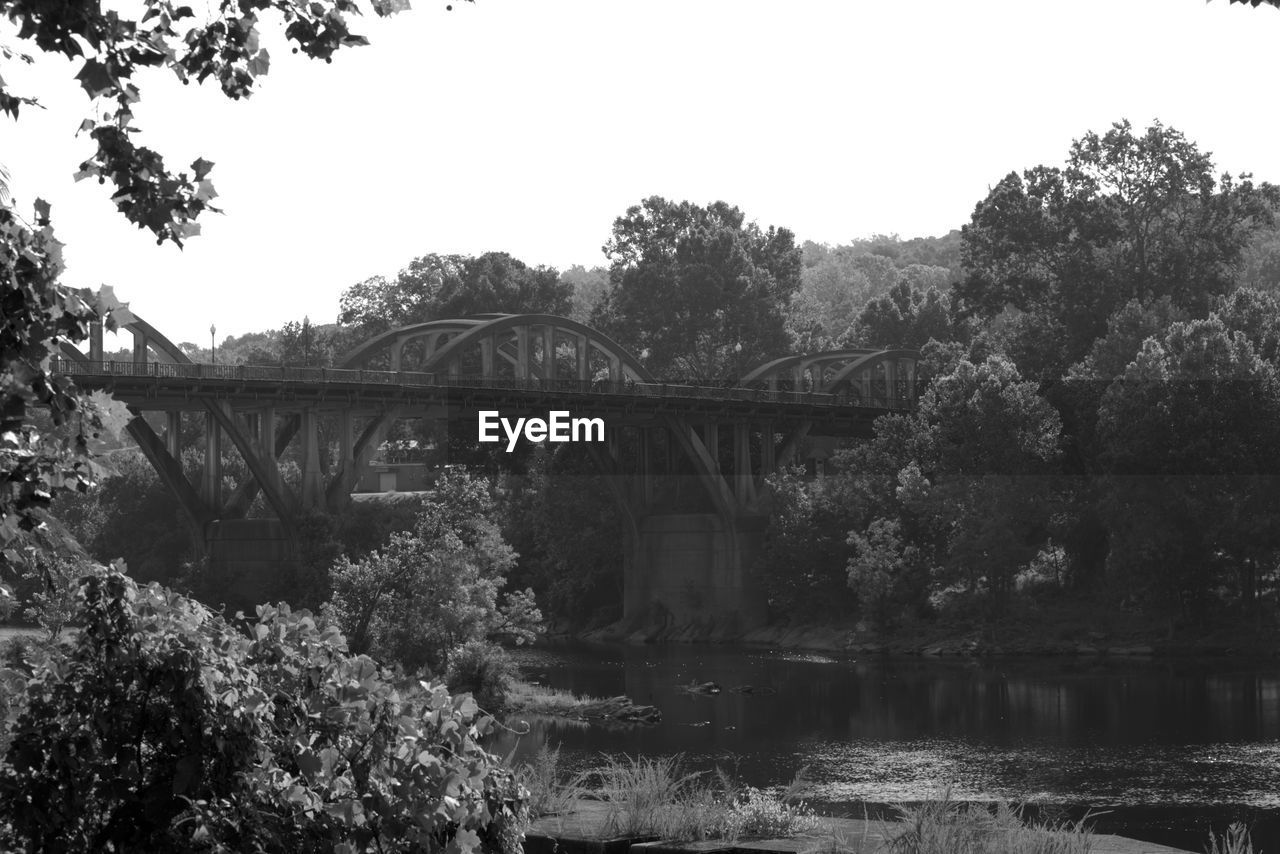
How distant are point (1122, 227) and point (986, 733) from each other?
152 ft

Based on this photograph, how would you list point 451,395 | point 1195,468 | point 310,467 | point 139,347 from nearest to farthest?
point 1195,468 < point 310,467 < point 139,347 < point 451,395

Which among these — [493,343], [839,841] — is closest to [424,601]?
[839,841]

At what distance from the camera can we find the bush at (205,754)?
275 inches

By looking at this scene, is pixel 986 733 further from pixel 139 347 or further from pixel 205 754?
pixel 139 347

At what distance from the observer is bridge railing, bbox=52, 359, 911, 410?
64375mm

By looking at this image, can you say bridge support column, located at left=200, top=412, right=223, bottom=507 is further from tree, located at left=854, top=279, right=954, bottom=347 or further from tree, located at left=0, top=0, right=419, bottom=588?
tree, located at left=0, top=0, right=419, bottom=588

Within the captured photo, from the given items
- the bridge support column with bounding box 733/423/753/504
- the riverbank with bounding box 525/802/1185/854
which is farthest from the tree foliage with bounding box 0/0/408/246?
the bridge support column with bounding box 733/423/753/504

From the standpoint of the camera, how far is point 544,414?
251 ft

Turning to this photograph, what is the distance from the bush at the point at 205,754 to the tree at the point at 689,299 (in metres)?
91.8

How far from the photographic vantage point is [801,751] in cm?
3719

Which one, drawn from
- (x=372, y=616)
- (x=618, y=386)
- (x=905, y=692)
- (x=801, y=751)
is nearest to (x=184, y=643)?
(x=801, y=751)

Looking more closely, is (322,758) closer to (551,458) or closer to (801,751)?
(801,751)

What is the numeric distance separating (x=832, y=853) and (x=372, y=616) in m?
A: 33.4

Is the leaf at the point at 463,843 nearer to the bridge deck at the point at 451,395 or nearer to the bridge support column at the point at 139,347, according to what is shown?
the bridge deck at the point at 451,395
